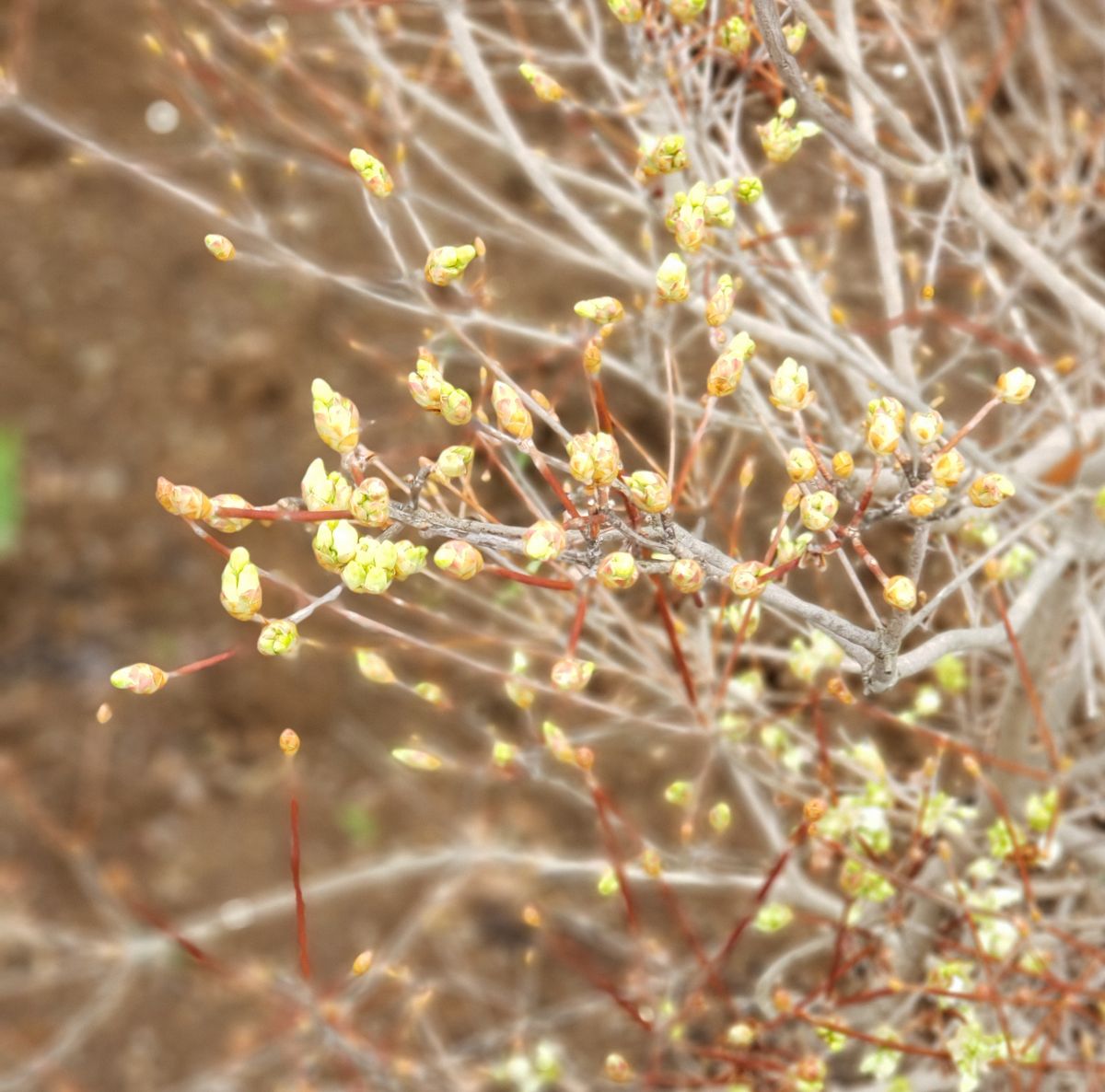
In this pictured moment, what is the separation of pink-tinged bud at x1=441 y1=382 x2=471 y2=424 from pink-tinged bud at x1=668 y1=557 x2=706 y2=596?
0.23 metres

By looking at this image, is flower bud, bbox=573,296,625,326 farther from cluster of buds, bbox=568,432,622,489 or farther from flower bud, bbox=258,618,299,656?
flower bud, bbox=258,618,299,656

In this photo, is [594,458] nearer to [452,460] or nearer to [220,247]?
[452,460]

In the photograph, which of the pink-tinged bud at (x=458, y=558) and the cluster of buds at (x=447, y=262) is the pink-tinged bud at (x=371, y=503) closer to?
the pink-tinged bud at (x=458, y=558)

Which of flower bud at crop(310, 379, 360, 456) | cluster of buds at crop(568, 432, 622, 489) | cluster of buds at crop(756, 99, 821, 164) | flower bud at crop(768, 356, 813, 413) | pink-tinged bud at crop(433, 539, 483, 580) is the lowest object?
pink-tinged bud at crop(433, 539, 483, 580)

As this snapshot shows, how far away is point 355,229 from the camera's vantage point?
3820mm

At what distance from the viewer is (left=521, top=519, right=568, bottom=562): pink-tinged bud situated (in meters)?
0.89

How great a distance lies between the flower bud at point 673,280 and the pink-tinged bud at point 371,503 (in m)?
0.33

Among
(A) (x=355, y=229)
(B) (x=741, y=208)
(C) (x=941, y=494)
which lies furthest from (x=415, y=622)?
(C) (x=941, y=494)

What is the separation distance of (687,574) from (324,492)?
12.3 inches

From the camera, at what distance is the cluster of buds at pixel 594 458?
91 cm

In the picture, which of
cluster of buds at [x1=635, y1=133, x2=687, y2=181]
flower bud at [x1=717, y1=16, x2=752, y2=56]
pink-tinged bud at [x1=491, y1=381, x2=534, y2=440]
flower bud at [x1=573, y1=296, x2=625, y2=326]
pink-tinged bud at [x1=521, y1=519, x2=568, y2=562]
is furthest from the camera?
flower bud at [x1=717, y1=16, x2=752, y2=56]

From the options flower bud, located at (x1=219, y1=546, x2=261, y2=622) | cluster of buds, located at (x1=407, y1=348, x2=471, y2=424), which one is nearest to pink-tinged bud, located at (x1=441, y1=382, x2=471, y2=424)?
cluster of buds, located at (x1=407, y1=348, x2=471, y2=424)

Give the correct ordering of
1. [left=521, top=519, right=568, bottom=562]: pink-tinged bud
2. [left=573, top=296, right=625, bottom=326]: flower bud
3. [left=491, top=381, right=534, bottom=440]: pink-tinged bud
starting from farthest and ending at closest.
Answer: [left=573, top=296, right=625, bottom=326]: flower bud < [left=491, top=381, right=534, bottom=440]: pink-tinged bud < [left=521, top=519, right=568, bottom=562]: pink-tinged bud

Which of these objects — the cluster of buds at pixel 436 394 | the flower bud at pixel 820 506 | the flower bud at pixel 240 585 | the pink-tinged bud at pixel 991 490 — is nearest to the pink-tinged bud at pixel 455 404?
the cluster of buds at pixel 436 394
